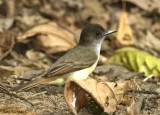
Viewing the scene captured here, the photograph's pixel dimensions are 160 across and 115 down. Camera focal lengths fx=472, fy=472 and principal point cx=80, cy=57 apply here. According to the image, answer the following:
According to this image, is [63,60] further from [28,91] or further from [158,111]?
[158,111]

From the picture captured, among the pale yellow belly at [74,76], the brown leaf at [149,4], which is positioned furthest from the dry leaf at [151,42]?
the pale yellow belly at [74,76]

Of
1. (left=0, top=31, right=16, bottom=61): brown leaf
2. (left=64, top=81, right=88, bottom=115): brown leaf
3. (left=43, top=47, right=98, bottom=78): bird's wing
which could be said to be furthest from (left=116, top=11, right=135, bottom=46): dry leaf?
(left=64, top=81, right=88, bottom=115): brown leaf

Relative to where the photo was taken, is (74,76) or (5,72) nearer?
(74,76)

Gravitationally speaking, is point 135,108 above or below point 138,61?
above

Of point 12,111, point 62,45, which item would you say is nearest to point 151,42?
point 62,45

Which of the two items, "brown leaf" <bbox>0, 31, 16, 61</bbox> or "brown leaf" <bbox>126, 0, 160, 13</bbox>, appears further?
"brown leaf" <bbox>126, 0, 160, 13</bbox>

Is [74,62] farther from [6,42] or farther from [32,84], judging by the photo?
[6,42]

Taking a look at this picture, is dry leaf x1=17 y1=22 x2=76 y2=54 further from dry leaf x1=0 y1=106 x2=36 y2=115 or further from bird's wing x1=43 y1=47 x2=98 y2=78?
dry leaf x1=0 y1=106 x2=36 y2=115
